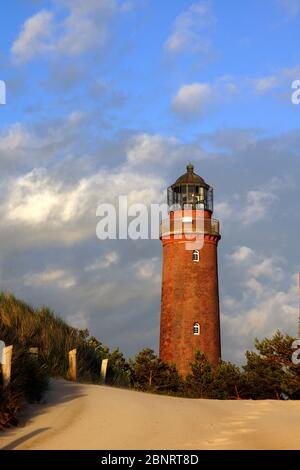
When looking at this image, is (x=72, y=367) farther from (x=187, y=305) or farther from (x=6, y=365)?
(x=187, y=305)

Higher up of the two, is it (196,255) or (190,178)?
(190,178)

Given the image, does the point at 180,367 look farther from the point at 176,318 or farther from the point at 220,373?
the point at 220,373

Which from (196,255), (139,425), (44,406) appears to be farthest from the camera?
(196,255)

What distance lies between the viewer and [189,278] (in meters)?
41.9

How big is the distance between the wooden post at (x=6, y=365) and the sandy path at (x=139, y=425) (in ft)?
2.85

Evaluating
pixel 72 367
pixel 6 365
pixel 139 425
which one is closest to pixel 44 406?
pixel 6 365

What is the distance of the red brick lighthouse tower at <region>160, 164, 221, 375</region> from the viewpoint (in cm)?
4116

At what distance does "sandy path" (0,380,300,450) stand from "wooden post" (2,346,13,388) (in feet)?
2.85

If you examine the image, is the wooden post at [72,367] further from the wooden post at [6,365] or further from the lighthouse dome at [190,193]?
the lighthouse dome at [190,193]

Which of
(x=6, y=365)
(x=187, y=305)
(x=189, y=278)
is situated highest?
(x=189, y=278)

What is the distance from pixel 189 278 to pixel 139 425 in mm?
28931

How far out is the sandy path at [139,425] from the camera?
11.6 meters

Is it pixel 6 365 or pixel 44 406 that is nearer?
pixel 6 365

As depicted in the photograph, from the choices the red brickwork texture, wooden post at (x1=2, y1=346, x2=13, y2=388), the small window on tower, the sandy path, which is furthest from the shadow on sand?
the small window on tower
